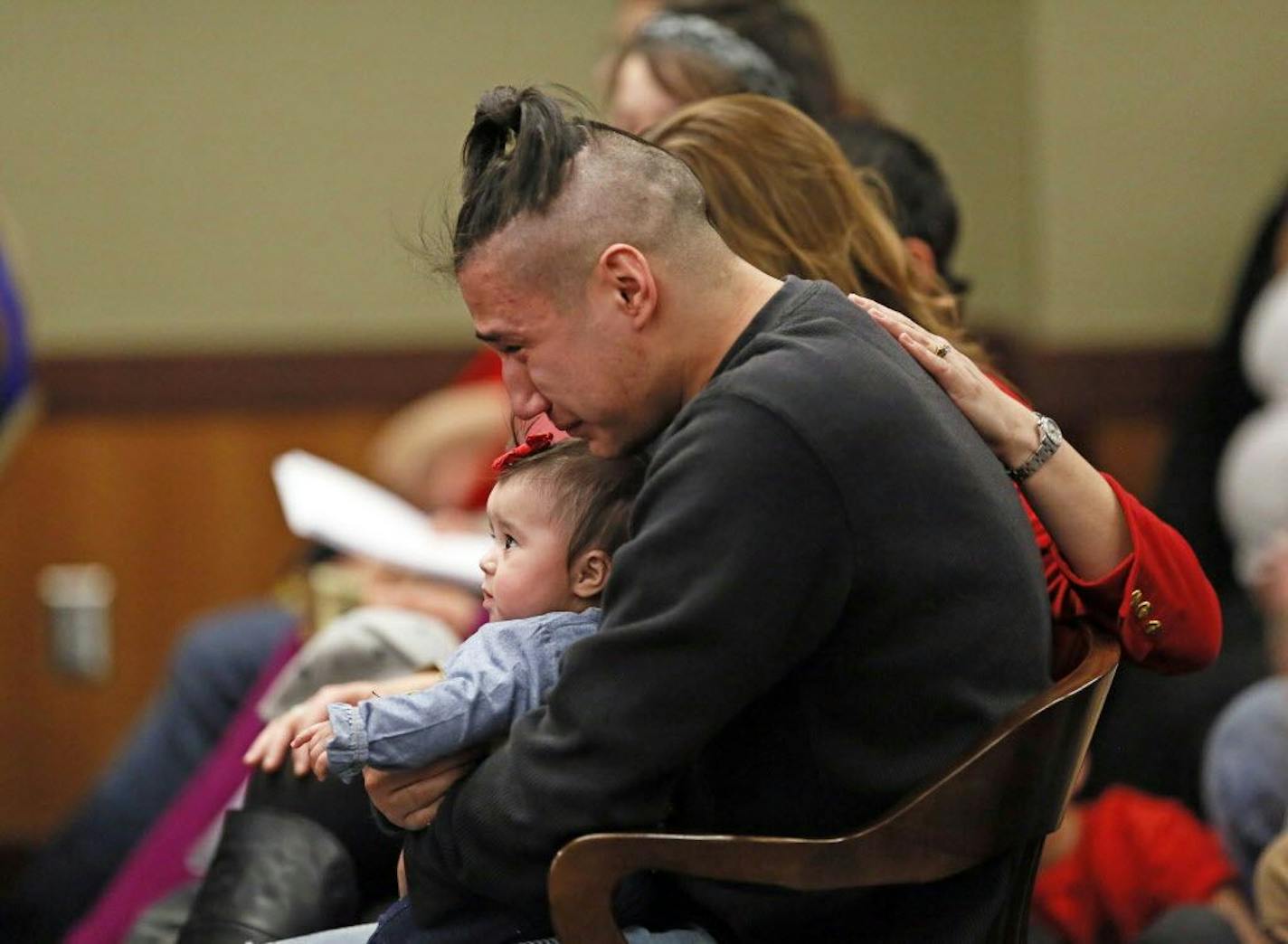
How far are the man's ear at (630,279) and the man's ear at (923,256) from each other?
568 millimetres

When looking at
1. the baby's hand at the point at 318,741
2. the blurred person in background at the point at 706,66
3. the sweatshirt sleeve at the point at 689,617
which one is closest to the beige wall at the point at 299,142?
the blurred person in background at the point at 706,66

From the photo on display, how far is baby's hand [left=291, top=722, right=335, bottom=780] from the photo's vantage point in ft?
4.90

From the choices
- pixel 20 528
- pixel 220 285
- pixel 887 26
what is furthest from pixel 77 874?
pixel 887 26

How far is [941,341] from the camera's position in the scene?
1552 millimetres

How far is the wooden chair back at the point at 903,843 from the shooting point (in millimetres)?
1379

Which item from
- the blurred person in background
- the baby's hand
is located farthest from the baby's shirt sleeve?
the blurred person in background

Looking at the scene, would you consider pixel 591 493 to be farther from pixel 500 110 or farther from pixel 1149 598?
pixel 1149 598

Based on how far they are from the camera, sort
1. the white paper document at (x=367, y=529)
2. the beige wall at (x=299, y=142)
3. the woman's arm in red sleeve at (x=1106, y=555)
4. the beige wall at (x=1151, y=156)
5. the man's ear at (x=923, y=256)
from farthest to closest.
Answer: the beige wall at (x=299, y=142), the beige wall at (x=1151, y=156), the white paper document at (x=367, y=529), the man's ear at (x=923, y=256), the woman's arm in red sleeve at (x=1106, y=555)

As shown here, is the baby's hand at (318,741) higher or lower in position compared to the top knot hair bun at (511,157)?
lower

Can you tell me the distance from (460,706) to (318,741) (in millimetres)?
119

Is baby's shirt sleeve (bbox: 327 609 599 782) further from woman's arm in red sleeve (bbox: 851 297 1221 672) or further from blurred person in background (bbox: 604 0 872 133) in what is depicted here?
blurred person in background (bbox: 604 0 872 133)

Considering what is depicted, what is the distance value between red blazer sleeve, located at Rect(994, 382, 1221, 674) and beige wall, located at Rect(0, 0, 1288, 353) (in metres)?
2.33

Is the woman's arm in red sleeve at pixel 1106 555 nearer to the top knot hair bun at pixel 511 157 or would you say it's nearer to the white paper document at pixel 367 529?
the top knot hair bun at pixel 511 157

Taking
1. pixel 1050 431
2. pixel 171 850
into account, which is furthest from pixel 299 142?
pixel 1050 431
